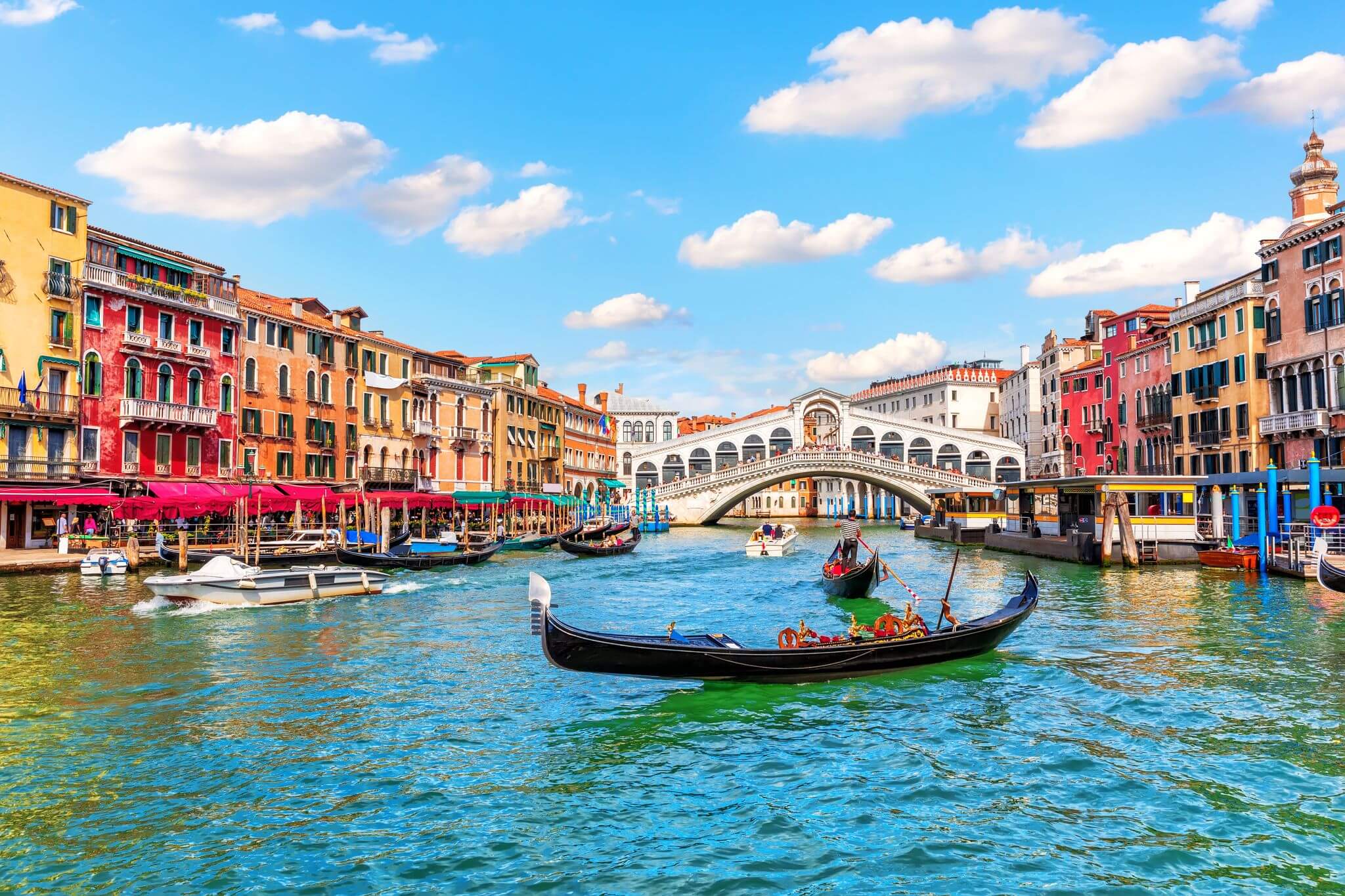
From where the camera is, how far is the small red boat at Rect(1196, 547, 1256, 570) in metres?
21.8

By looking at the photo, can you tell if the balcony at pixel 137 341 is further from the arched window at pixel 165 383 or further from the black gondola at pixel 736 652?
the black gondola at pixel 736 652

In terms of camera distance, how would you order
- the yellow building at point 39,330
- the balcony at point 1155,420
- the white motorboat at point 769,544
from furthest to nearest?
1. the balcony at point 1155,420
2. the white motorboat at point 769,544
3. the yellow building at point 39,330

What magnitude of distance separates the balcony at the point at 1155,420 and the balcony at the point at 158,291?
101ft

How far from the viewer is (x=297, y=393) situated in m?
30.6

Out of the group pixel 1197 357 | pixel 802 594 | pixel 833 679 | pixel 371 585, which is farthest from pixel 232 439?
pixel 1197 357

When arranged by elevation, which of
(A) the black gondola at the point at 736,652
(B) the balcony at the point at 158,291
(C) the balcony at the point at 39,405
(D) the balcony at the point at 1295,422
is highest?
(B) the balcony at the point at 158,291

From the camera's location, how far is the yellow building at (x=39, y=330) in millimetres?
21797

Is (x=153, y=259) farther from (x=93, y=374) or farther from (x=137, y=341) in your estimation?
(x=93, y=374)

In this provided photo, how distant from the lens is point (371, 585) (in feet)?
63.0

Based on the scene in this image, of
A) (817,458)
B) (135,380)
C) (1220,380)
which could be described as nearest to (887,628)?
(135,380)

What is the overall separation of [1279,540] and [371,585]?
20.5m

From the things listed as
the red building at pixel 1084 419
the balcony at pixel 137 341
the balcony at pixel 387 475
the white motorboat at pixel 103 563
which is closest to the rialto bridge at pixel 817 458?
the red building at pixel 1084 419

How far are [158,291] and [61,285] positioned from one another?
2.73m

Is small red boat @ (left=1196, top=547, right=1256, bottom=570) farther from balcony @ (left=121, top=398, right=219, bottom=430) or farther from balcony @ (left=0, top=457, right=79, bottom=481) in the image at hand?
balcony @ (left=0, top=457, right=79, bottom=481)
